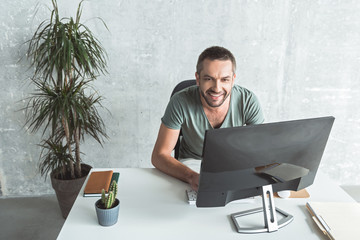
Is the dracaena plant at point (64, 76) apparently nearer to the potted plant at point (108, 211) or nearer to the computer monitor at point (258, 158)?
the potted plant at point (108, 211)

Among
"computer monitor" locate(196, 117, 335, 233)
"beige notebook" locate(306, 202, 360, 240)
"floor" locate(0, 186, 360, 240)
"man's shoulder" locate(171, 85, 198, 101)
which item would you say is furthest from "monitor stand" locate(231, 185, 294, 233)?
"floor" locate(0, 186, 360, 240)

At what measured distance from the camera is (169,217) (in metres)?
1.10

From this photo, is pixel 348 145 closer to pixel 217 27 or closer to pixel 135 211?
pixel 217 27

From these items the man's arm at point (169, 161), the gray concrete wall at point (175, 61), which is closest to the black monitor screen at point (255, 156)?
the man's arm at point (169, 161)

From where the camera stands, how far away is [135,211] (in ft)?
3.72

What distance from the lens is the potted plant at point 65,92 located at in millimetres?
1981

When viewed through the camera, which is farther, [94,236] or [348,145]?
[348,145]

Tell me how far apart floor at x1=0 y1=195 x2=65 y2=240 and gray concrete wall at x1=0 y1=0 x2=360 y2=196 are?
0.13m

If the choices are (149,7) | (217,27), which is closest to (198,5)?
(217,27)

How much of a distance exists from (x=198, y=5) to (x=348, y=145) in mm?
1959

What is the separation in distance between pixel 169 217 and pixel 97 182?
411mm

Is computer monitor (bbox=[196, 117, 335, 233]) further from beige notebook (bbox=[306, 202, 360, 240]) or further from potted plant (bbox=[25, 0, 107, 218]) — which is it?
potted plant (bbox=[25, 0, 107, 218])

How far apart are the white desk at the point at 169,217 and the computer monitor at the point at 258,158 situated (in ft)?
0.18

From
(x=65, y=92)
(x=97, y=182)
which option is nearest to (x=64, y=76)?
(x=65, y=92)
